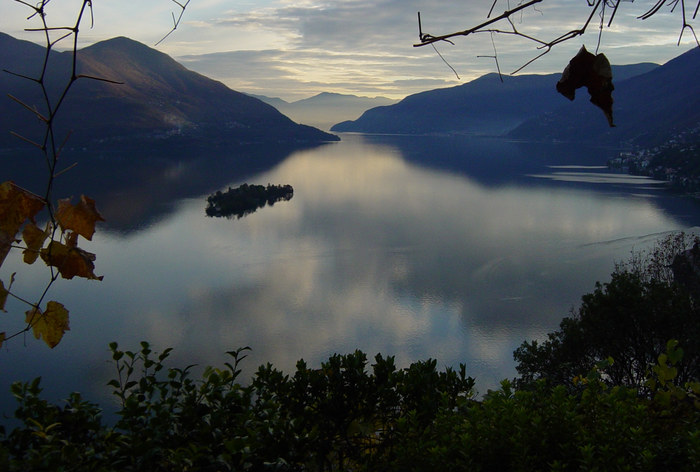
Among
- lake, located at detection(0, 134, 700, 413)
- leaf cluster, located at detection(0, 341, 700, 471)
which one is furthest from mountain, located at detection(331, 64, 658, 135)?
leaf cluster, located at detection(0, 341, 700, 471)

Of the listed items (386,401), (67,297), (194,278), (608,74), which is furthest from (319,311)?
(608,74)

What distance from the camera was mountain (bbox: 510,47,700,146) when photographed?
7088 centimetres

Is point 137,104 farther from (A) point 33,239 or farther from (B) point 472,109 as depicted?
(B) point 472,109

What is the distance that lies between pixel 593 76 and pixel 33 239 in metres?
0.73

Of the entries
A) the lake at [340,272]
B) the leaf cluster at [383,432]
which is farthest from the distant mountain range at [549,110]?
the leaf cluster at [383,432]

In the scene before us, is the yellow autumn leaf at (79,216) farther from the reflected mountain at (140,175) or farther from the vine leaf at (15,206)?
the reflected mountain at (140,175)

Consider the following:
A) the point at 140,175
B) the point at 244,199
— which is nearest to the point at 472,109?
the point at 140,175

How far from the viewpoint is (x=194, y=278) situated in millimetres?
18031

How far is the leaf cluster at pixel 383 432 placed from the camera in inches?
57.7

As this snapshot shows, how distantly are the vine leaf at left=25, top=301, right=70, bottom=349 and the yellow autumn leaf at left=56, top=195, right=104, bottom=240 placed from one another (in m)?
0.09

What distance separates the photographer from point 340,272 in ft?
61.9

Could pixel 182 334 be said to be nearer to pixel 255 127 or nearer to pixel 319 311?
pixel 319 311

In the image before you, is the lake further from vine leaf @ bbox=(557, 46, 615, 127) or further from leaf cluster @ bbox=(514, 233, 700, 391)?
vine leaf @ bbox=(557, 46, 615, 127)

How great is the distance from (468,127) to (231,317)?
129236 millimetres
